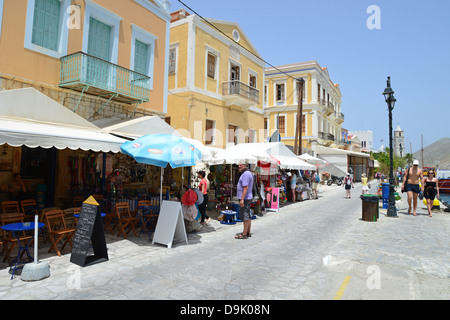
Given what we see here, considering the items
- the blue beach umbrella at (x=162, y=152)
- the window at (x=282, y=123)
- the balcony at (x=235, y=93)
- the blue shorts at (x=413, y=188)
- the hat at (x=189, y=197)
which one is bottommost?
the hat at (x=189, y=197)

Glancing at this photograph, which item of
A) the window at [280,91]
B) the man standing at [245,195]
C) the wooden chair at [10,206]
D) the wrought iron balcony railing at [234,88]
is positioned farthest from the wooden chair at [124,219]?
the window at [280,91]

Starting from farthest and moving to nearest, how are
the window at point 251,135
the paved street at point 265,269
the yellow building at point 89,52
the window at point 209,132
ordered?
the window at point 251,135 < the window at point 209,132 < the yellow building at point 89,52 < the paved street at point 265,269

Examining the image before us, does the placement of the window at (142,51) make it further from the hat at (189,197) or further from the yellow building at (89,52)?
the hat at (189,197)

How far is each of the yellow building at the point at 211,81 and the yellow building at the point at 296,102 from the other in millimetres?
12396

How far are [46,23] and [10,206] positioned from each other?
5585 mm

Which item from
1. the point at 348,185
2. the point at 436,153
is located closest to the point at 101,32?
the point at 348,185

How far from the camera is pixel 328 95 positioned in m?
36.5

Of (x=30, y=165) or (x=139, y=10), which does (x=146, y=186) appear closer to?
(x=30, y=165)

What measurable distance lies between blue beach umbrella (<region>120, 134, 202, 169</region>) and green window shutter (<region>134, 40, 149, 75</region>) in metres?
5.89

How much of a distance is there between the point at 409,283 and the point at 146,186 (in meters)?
10.5

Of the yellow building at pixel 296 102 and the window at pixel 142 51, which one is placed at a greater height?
the yellow building at pixel 296 102

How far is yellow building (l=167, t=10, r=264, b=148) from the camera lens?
51.1 ft

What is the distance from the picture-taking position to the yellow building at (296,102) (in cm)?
3138

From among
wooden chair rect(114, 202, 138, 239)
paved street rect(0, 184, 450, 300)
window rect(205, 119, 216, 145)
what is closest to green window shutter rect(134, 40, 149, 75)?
window rect(205, 119, 216, 145)
